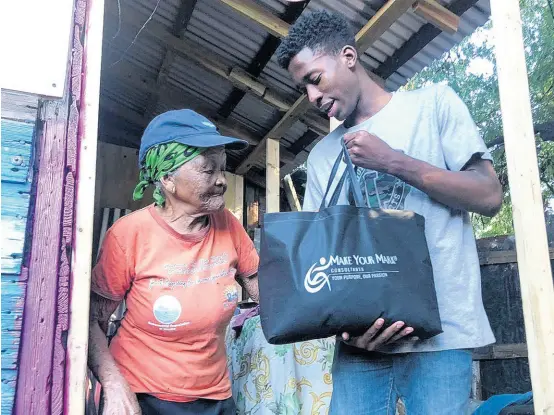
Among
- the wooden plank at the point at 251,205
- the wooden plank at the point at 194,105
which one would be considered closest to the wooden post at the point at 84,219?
the wooden plank at the point at 194,105

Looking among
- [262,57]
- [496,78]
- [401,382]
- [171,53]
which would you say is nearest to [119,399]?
[401,382]

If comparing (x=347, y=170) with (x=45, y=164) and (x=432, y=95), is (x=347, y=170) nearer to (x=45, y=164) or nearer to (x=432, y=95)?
(x=432, y=95)

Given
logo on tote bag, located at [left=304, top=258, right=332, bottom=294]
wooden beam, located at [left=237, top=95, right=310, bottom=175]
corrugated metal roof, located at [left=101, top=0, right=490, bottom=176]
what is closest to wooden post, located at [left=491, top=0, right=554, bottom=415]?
logo on tote bag, located at [left=304, top=258, right=332, bottom=294]

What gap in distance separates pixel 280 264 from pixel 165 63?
4803 mm

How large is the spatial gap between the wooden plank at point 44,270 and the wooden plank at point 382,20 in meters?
2.48

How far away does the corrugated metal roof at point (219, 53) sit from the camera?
13.1 feet

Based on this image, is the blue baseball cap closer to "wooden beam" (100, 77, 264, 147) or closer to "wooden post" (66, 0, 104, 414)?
"wooden post" (66, 0, 104, 414)

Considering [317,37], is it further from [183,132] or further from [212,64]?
[212,64]

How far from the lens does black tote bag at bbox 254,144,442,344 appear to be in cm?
151

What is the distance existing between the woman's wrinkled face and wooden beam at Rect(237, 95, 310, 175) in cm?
294

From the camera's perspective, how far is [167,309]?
1.98 metres

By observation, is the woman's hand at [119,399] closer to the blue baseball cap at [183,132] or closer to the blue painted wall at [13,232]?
the blue painted wall at [13,232]

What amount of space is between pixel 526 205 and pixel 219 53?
159 inches

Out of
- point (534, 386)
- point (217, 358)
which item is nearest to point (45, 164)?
point (217, 358)
